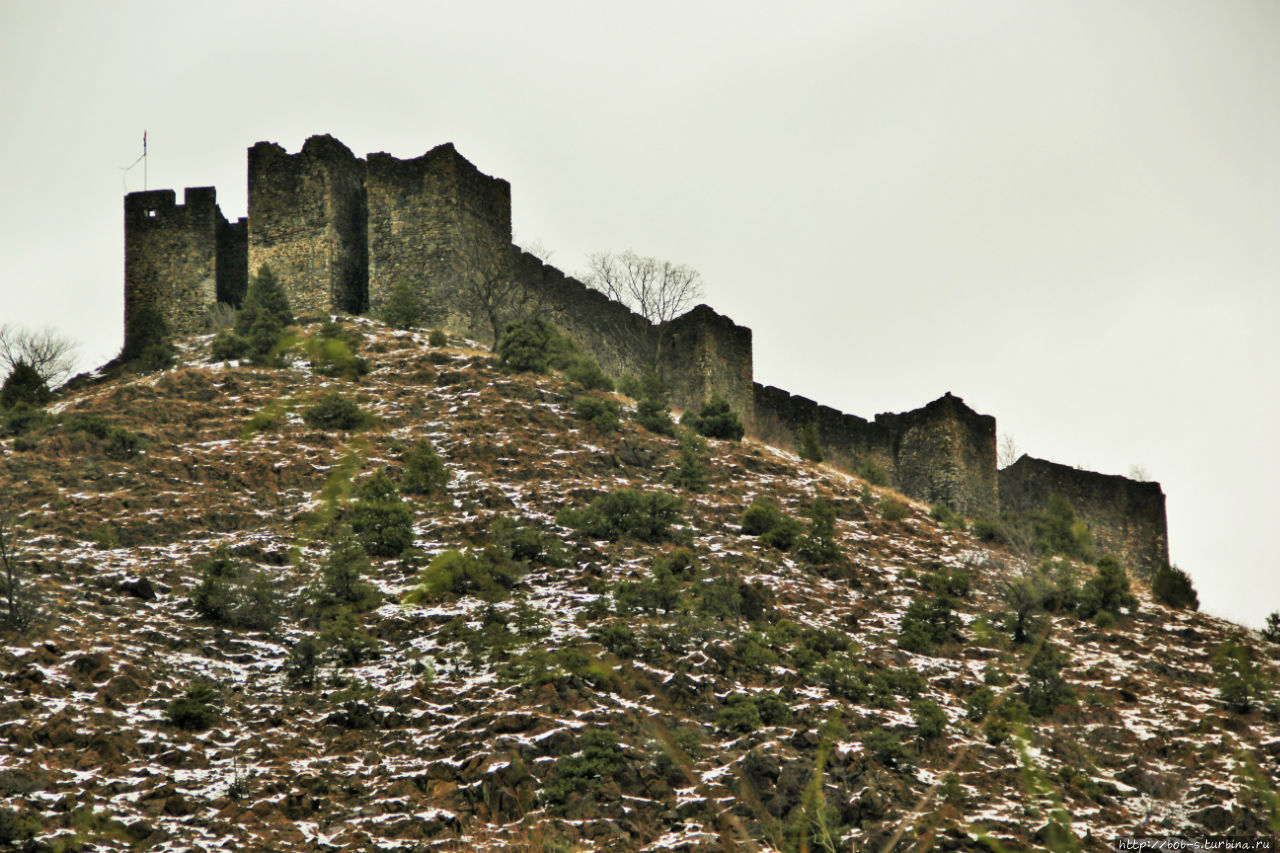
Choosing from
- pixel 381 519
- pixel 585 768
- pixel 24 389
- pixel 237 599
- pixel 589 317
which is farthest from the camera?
pixel 589 317

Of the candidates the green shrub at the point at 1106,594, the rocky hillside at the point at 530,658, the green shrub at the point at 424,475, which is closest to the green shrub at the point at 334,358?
the rocky hillside at the point at 530,658

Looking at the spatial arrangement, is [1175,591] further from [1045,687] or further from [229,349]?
[229,349]

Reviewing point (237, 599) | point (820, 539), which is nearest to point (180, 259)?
point (237, 599)

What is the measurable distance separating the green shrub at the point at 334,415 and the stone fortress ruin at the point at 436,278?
668cm

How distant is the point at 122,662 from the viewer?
2142 cm

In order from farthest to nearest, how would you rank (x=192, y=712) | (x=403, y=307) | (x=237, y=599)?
1. (x=403, y=307)
2. (x=237, y=599)
3. (x=192, y=712)

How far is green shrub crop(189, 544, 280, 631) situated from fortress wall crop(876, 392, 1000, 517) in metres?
24.3

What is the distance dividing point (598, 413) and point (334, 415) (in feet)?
20.5

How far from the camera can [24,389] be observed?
34969mm

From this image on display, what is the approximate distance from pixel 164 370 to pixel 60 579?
13.8 m

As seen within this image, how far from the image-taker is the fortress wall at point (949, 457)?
43938 mm

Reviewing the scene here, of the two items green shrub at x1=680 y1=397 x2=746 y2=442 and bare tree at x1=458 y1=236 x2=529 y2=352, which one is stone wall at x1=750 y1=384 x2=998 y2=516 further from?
bare tree at x1=458 y1=236 x2=529 y2=352

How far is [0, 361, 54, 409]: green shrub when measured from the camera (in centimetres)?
3459

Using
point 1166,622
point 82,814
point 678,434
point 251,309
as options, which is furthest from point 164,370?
point 1166,622
